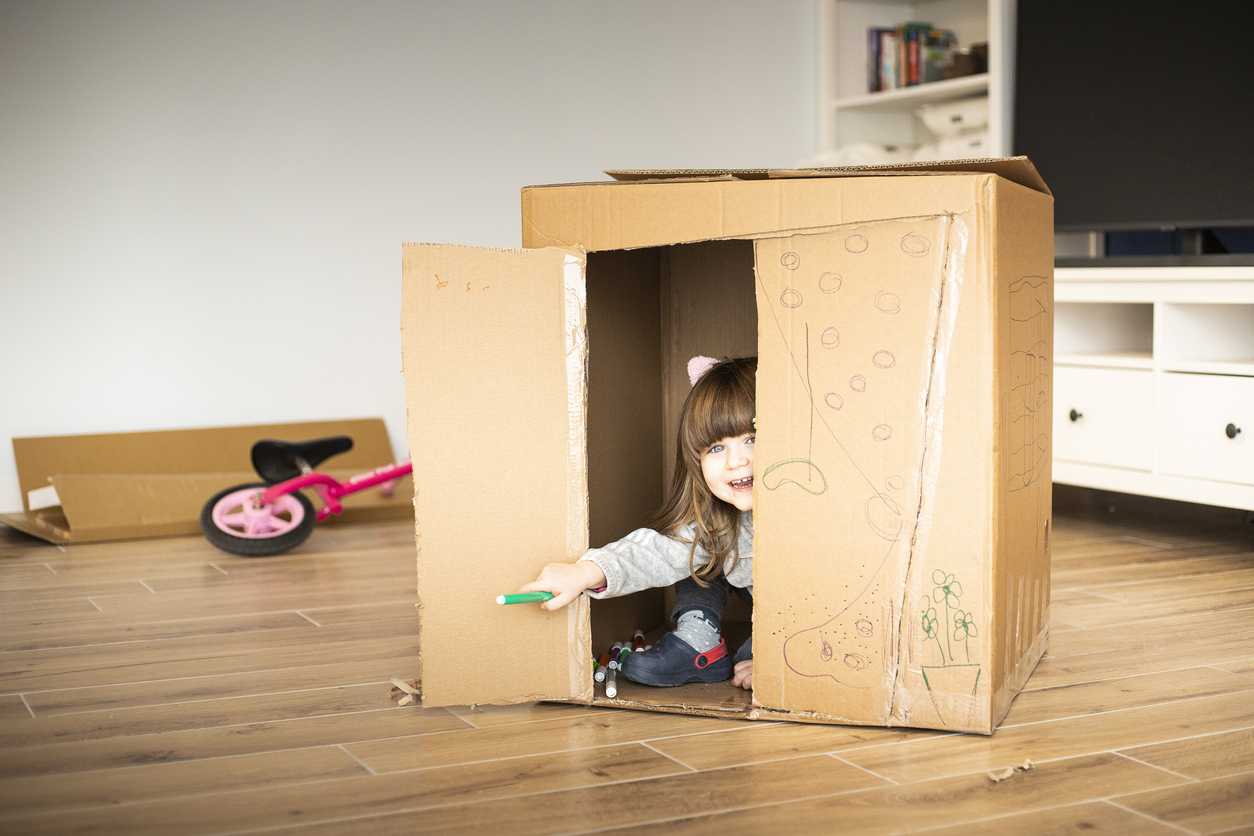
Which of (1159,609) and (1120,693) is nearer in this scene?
(1120,693)

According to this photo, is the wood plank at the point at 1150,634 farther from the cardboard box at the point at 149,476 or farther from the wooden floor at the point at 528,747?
the cardboard box at the point at 149,476

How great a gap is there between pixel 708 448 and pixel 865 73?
93.2 inches

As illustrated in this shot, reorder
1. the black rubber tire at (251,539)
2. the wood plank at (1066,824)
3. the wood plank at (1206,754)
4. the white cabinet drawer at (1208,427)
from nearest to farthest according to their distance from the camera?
the wood plank at (1066,824) < the wood plank at (1206,754) < the white cabinet drawer at (1208,427) < the black rubber tire at (251,539)

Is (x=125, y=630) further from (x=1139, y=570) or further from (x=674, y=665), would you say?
(x=1139, y=570)

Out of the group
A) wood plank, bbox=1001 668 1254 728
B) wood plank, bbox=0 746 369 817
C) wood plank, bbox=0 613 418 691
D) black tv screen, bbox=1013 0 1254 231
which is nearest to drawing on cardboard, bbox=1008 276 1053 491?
wood plank, bbox=1001 668 1254 728

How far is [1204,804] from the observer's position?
96 centimetres

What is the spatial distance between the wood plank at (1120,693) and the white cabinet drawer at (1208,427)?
81 centimetres

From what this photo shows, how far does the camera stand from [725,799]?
0.99 meters

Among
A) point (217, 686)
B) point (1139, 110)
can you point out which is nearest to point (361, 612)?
point (217, 686)

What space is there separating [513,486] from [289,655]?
49 centimetres

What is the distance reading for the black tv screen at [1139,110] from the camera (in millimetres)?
2277

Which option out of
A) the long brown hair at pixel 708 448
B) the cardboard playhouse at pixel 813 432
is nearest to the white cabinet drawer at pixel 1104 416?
the cardboard playhouse at pixel 813 432

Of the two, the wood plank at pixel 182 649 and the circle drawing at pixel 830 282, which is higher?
the circle drawing at pixel 830 282

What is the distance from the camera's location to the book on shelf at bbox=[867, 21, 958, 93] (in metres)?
3.14
